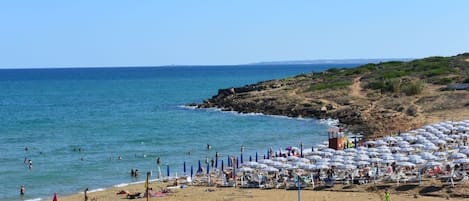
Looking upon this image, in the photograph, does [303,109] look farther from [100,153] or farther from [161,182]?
[161,182]

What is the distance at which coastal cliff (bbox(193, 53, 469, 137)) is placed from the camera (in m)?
61.2

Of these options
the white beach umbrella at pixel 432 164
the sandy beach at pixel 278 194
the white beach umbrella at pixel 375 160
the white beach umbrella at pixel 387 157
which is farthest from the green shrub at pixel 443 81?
the sandy beach at pixel 278 194

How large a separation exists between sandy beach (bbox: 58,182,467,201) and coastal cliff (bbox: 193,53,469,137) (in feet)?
74.8

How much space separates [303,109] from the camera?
2901 inches

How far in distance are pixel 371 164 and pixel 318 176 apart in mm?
2917

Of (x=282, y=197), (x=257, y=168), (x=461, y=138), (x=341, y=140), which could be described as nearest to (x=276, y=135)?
(x=341, y=140)

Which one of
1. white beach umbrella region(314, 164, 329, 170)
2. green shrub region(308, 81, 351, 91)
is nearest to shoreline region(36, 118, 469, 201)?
white beach umbrella region(314, 164, 329, 170)

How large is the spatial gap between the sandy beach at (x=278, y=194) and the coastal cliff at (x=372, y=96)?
74.8 feet

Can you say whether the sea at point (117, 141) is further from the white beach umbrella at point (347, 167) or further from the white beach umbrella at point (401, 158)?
the white beach umbrella at point (401, 158)

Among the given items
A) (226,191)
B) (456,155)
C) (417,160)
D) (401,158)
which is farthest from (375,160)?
(226,191)

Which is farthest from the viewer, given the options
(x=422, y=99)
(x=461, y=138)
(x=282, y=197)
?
(x=422, y=99)

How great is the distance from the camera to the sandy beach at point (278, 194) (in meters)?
29.5

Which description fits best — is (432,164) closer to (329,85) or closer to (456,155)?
(456,155)

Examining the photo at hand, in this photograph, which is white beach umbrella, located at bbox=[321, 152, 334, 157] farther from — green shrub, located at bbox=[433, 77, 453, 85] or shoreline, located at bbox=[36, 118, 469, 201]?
green shrub, located at bbox=[433, 77, 453, 85]
